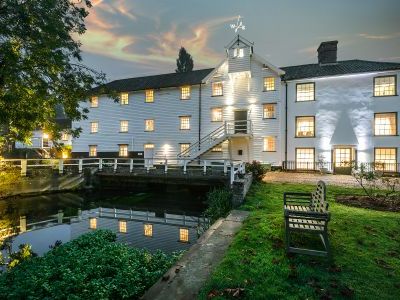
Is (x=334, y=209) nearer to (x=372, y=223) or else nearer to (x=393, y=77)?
(x=372, y=223)

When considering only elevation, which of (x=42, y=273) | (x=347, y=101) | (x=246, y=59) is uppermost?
(x=246, y=59)

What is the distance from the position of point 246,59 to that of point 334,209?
19.9m

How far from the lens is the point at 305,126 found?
24.9 m

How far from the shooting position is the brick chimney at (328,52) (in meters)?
25.9

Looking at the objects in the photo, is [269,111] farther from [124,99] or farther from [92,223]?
[92,223]

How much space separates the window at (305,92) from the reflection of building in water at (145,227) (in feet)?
58.4

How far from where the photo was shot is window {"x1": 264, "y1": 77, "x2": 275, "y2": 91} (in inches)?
1010

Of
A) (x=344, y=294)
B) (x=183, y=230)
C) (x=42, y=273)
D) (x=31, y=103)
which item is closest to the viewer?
(x=344, y=294)

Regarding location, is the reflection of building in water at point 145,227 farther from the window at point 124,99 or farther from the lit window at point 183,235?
the window at point 124,99

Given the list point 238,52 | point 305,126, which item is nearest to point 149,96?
point 238,52

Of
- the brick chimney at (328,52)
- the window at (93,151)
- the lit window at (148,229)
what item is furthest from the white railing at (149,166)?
the brick chimney at (328,52)

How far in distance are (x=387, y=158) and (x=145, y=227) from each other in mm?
21744

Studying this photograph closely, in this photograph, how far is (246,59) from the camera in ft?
85.3

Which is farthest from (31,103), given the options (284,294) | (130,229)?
(284,294)
